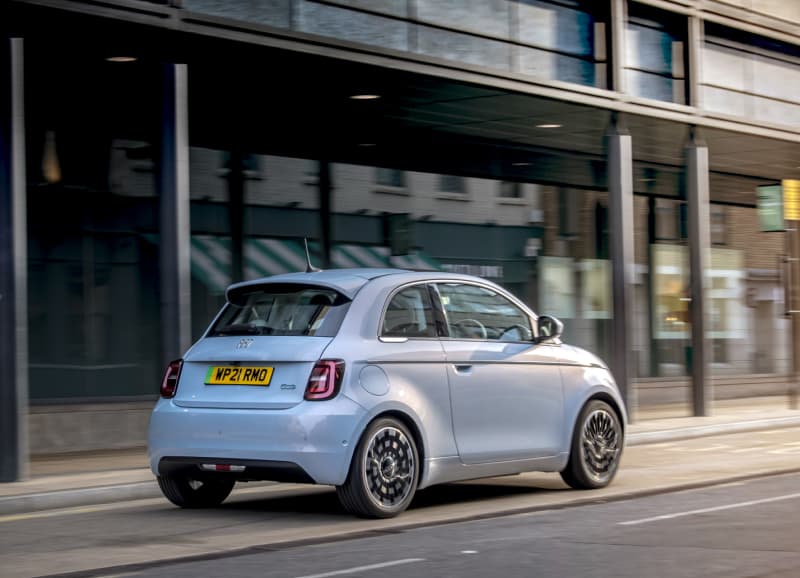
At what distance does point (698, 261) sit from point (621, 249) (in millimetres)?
1995

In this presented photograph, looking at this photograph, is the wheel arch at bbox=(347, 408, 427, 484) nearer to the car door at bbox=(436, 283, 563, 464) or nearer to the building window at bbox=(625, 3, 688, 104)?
the car door at bbox=(436, 283, 563, 464)

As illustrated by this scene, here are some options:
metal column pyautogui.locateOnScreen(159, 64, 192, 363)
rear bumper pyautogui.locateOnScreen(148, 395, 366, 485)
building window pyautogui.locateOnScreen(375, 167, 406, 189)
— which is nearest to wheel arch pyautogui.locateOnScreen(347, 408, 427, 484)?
rear bumper pyautogui.locateOnScreen(148, 395, 366, 485)

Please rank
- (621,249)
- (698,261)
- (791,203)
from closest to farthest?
1. (621,249)
2. (698,261)
3. (791,203)

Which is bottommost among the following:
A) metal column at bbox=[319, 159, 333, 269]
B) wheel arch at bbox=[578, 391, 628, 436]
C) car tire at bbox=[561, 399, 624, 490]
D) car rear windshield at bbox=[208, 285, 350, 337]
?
car tire at bbox=[561, 399, 624, 490]

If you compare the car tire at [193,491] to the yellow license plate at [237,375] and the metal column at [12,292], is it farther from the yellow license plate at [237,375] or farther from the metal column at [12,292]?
the metal column at [12,292]

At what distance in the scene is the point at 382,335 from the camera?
941 cm

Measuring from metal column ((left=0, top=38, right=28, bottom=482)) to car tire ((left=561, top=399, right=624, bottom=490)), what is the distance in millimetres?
4854

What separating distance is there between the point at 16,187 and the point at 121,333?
4.42 metres

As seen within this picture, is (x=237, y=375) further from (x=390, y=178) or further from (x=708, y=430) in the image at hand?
(x=708, y=430)

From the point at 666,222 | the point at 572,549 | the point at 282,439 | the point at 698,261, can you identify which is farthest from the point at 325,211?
the point at 572,549

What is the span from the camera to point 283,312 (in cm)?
951

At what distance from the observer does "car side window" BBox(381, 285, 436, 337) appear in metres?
9.55

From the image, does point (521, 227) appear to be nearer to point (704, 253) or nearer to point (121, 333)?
point (704, 253)

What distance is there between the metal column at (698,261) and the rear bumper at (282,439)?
42.8ft
